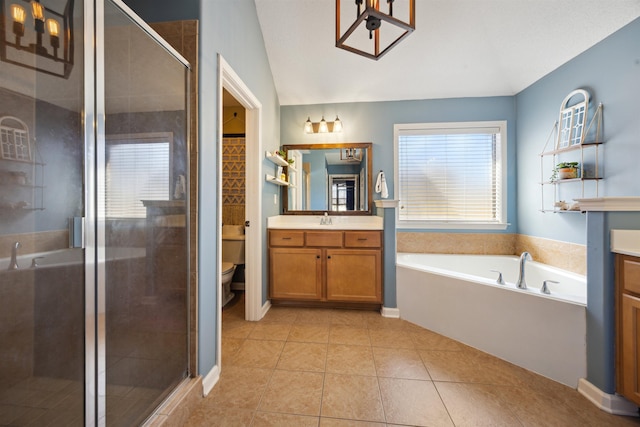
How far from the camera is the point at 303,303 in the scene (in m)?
2.68

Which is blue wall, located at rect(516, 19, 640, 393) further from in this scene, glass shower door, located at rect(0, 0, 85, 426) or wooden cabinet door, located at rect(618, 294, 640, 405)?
glass shower door, located at rect(0, 0, 85, 426)

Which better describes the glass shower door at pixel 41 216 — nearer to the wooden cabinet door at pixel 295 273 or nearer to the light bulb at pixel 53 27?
the light bulb at pixel 53 27

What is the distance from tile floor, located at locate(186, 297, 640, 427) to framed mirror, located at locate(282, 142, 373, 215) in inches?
55.8

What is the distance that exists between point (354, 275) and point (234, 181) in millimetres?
1865

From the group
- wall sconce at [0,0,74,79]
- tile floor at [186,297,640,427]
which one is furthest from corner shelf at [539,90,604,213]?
wall sconce at [0,0,74,79]

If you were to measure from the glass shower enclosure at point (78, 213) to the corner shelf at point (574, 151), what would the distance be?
10.1 ft

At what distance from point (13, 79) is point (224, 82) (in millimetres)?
1162

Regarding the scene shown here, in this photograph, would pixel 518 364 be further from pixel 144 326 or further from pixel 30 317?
pixel 30 317

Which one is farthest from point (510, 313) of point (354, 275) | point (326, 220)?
point (326, 220)

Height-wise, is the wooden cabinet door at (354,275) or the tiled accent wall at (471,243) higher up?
the tiled accent wall at (471,243)

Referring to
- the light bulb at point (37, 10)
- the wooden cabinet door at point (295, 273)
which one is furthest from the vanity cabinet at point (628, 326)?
the light bulb at point (37, 10)

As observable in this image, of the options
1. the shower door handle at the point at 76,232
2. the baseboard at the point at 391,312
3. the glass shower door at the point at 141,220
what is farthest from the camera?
the baseboard at the point at 391,312

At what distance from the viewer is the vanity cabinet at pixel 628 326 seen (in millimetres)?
1256

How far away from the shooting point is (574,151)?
2.24m
